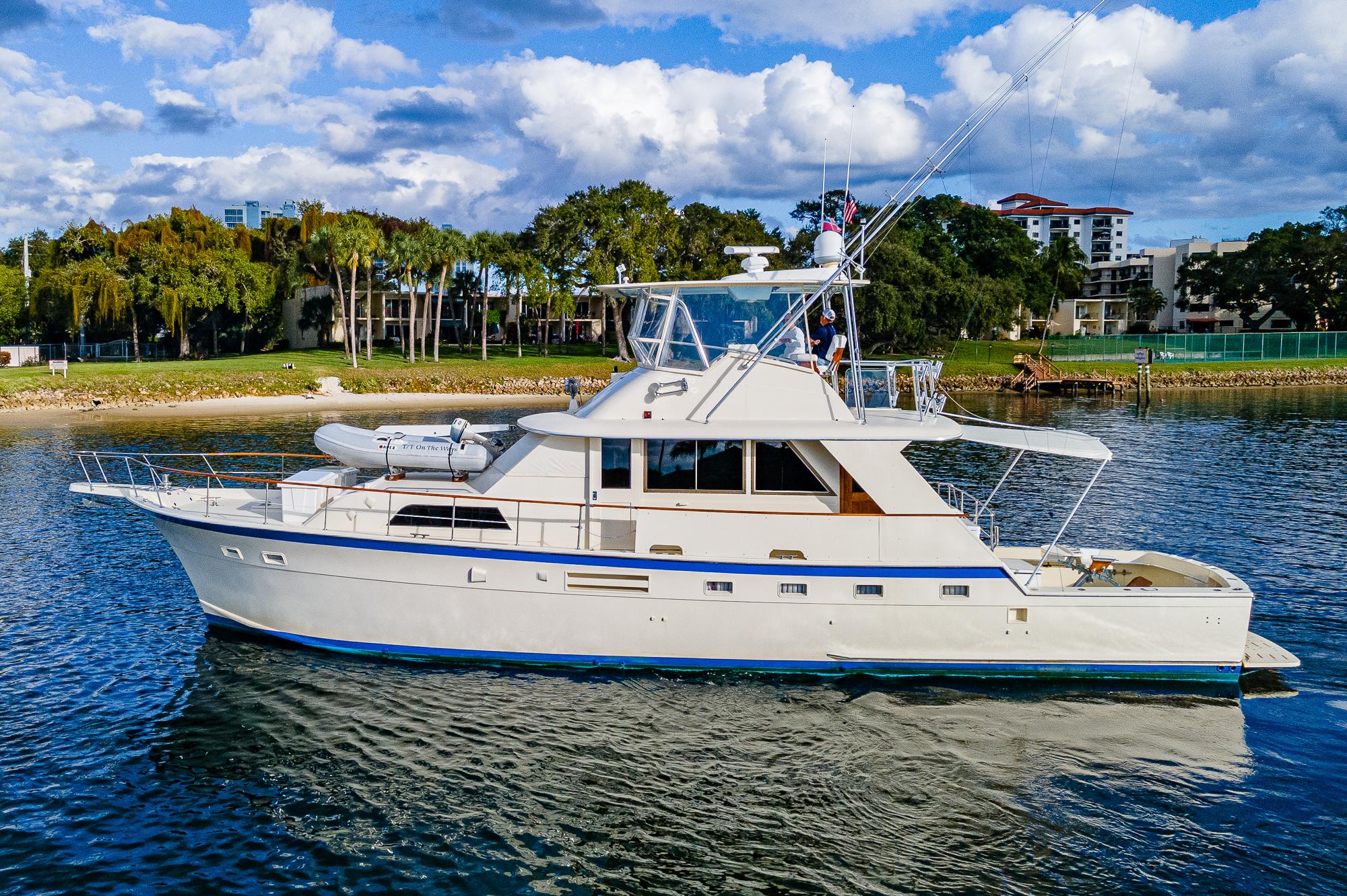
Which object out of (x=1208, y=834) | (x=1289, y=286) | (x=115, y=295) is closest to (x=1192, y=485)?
(x=1208, y=834)

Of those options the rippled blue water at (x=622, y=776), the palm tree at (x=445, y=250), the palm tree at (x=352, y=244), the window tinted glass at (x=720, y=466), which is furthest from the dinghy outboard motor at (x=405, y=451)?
the palm tree at (x=445, y=250)

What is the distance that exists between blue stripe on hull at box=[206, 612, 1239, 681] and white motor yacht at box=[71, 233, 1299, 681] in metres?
0.04

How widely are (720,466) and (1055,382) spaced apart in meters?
60.3

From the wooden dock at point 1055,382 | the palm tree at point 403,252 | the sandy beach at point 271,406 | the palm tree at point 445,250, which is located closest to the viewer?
the sandy beach at point 271,406

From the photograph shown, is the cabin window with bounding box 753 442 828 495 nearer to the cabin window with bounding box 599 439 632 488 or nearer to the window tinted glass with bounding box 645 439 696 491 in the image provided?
the window tinted glass with bounding box 645 439 696 491

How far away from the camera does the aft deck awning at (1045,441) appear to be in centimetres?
A: 1191

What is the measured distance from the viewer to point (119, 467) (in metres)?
30.0

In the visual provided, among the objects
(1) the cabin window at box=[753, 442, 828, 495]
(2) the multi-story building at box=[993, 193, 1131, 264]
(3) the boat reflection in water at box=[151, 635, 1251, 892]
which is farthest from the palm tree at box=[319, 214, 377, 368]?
(2) the multi-story building at box=[993, 193, 1131, 264]

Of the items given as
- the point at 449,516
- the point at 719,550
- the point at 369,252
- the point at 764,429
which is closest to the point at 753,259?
the point at 764,429

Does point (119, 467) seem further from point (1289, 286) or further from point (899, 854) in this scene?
point (1289, 286)

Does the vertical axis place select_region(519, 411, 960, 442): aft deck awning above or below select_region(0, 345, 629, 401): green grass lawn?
below

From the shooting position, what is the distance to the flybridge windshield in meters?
12.8

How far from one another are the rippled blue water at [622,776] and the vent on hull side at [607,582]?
50.2 inches

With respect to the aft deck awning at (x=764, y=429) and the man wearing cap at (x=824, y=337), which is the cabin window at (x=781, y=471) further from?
the man wearing cap at (x=824, y=337)
